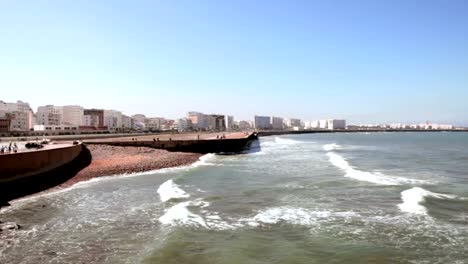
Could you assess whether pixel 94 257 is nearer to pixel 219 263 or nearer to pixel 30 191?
pixel 219 263

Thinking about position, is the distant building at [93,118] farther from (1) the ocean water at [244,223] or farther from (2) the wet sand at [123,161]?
(1) the ocean water at [244,223]

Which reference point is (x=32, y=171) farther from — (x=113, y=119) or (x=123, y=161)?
(x=113, y=119)

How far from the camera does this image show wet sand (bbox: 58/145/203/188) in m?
27.1

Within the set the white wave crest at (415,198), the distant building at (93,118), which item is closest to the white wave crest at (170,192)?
the white wave crest at (415,198)

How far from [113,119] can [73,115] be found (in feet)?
85.1

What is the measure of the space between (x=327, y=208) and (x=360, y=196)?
10.7 feet

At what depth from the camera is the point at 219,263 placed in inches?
387

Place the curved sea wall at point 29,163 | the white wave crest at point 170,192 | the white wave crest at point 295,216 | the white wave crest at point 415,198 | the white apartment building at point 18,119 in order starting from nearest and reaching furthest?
the white wave crest at point 295,216 → the white wave crest at point 415,198 → the white wave crest at point 170,192 → the curved sea wall at point 29,163 → the white apartment building at point 18,119

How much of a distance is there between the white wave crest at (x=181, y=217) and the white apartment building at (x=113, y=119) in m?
141

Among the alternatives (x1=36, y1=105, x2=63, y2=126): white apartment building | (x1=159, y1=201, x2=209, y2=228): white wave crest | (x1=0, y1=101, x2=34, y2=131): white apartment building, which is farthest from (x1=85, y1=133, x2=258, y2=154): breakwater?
(x1=36, y1=105, x2=63, y2=126): white apartment building

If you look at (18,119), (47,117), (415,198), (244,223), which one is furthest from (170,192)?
(47,117)

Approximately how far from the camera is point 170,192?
19625 millimetres

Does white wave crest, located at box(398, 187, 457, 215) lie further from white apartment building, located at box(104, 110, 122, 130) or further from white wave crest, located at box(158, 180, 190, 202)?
white apartment building, located at box(104, 110, 122, 130)

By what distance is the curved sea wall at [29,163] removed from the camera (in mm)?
18562
